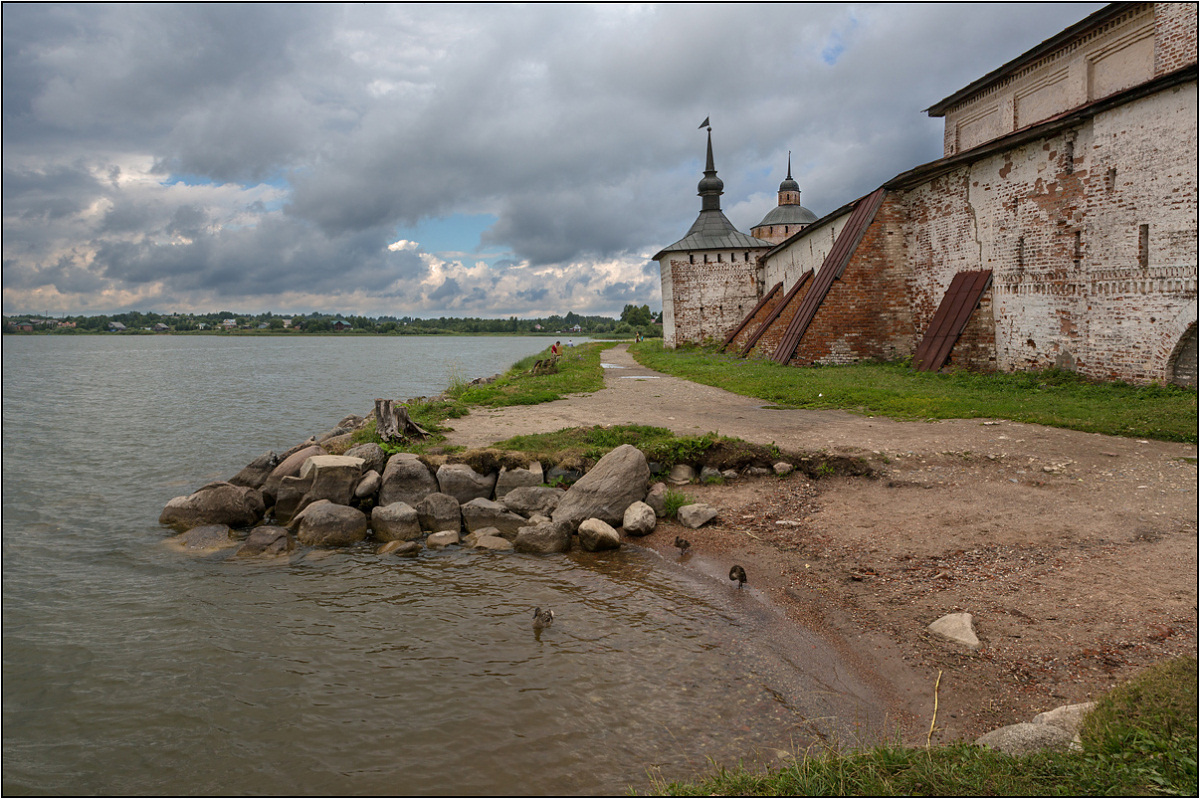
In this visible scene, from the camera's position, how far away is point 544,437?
33.1 ft

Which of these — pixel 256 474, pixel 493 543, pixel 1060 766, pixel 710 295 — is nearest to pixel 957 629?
pixel 1060 766

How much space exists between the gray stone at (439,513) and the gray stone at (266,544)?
5.42 feet

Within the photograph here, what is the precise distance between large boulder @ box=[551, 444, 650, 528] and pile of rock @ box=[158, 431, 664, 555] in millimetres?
13

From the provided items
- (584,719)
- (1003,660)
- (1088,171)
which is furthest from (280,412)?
(1088,171)

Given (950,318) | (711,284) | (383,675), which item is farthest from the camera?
(711,284)

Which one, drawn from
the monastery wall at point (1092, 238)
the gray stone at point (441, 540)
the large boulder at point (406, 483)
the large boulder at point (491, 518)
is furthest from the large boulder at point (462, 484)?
the monastery wall at point (1092, 238)

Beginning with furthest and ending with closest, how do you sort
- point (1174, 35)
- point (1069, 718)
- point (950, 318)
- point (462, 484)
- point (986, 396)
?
1. point (950, 318)
2. point (1174, 35)
3. point (986, 396)
4. point (462, 484)
5. point (1069, 718)

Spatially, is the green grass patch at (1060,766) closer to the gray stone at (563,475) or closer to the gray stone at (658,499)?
the gray stone at (658,499)

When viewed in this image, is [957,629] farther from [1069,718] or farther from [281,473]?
[281,473]

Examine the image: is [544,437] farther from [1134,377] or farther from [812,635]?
[1134,377]

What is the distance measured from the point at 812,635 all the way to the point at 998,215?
15.4m

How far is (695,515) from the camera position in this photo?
25.6ft

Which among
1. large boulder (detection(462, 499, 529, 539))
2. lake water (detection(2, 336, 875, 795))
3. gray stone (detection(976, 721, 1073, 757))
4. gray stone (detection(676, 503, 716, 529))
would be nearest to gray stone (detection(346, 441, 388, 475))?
lake water (detection(2, 336, 875, 795))

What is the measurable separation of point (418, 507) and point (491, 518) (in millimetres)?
1116
